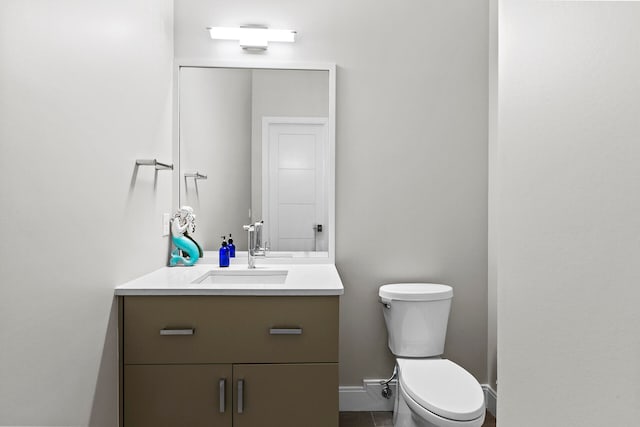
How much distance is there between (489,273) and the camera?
2.44 m

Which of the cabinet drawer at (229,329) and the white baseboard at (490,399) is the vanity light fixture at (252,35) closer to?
the cabinet drawer at (229,329)

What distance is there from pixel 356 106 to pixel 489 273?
124 cm

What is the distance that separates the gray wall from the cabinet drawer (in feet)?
2.28

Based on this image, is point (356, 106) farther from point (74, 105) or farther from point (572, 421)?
point (572, 421)

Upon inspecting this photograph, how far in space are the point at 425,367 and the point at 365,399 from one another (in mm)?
631

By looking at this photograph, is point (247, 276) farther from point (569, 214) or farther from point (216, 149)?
point (569, 214)

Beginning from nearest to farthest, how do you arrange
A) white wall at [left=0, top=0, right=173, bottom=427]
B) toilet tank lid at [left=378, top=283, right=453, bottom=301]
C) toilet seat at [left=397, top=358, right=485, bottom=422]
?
white wall at [left=0, top=0, right=173, bottom=427] < toilet seat at [left=397, top=358, right=485, bottom=422] < toilet tank lid at [left=378, top=283, right=453, bottom=301]

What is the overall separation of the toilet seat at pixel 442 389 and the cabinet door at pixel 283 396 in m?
0.34

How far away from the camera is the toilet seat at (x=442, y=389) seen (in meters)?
1.57

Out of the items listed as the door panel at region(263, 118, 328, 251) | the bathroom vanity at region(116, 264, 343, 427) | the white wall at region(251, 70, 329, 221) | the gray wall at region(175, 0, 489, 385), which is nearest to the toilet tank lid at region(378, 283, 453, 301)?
the gray wall at region(175, 0, 489, 385)

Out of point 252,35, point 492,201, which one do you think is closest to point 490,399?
point 492,201

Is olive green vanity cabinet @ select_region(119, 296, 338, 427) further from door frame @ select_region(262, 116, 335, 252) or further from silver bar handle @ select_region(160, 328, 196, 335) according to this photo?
door frame @ select_region(262, 116, 335, 252)

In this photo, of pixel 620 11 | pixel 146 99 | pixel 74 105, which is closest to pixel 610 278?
pixel 620 11

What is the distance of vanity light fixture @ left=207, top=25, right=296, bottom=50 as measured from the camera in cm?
233
